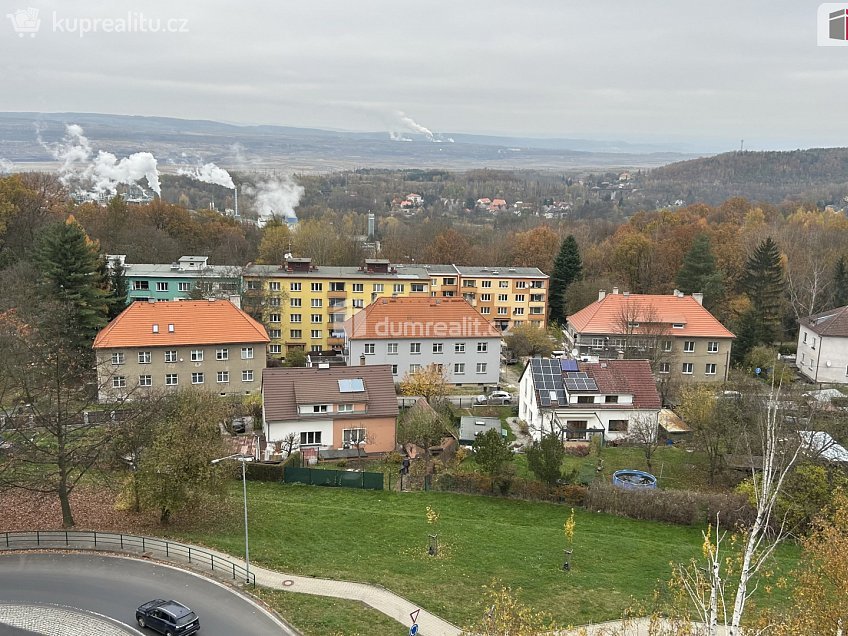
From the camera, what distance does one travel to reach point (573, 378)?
44500 mm

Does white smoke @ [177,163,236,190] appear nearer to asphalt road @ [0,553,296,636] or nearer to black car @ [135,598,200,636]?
asphalt road @ [0,553,296,636]

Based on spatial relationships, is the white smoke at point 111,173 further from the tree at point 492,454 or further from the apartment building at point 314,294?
the tree at point 492,454

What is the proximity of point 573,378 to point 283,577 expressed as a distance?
24.5 meters

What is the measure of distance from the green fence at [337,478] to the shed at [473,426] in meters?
8.61

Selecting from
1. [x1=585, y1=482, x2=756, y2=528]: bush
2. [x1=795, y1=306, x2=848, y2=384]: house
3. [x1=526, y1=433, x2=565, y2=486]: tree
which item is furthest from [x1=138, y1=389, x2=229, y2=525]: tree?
[x1=795, y1=306, x2=848, y2=384]: house

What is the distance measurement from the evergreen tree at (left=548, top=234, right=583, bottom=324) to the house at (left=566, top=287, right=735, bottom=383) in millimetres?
16277

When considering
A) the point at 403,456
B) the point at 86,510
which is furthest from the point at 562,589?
the point at 86,510

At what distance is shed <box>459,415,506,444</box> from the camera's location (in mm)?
42938

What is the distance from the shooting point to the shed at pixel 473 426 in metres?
42.9

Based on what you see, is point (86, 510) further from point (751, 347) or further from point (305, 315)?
→ point (751, 347)

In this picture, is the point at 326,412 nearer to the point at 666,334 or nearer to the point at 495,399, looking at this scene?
the point at 495,399

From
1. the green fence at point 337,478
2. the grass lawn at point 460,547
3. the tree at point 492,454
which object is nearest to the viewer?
the grass lawn at point 460,547

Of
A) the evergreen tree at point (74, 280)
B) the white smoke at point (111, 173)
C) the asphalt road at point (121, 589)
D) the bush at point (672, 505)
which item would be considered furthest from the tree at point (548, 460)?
the white smoke at point (111, 173)

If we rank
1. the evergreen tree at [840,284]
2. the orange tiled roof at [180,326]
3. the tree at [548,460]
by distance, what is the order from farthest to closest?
the evergreen tree at [840,284], the orange tiled roof at [180,326], the tree at [548,460]
